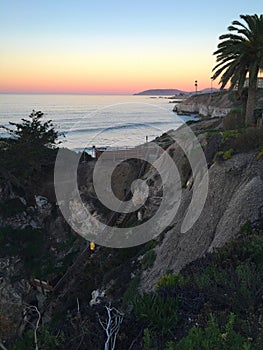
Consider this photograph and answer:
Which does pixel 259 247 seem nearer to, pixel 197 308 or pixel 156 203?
pixel 197 308

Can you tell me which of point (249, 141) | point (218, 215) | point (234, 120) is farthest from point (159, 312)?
point (234, 120)

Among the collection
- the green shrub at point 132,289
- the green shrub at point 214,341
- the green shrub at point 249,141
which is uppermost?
the green shrub at point 249,141

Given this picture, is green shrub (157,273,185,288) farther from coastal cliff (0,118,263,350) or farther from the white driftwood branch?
the white driftwood branch

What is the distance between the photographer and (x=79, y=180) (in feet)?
101

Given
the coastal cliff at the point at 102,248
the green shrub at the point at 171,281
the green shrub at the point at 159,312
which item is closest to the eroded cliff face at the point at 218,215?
the coastal cliff at the point at 102,248

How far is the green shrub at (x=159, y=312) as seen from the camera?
623 cm

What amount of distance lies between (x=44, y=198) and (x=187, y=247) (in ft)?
58.9

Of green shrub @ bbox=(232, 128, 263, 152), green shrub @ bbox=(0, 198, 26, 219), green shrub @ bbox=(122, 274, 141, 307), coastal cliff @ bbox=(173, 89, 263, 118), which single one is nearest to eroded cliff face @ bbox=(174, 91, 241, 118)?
coastal cliff @ bbox=(173, 89, 263, 118)

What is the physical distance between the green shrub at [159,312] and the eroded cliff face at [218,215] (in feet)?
19.9

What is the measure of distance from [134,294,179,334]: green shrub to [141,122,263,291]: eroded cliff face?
6063 millimetres

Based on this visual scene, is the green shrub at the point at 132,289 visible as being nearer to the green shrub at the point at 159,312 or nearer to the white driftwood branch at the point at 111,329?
the green shrub at the point at 159,312

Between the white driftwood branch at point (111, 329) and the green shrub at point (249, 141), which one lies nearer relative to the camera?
the white driftwood branch at point (111, 329)

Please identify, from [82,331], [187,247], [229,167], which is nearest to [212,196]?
[229,167]

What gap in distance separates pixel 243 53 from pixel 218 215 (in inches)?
493
